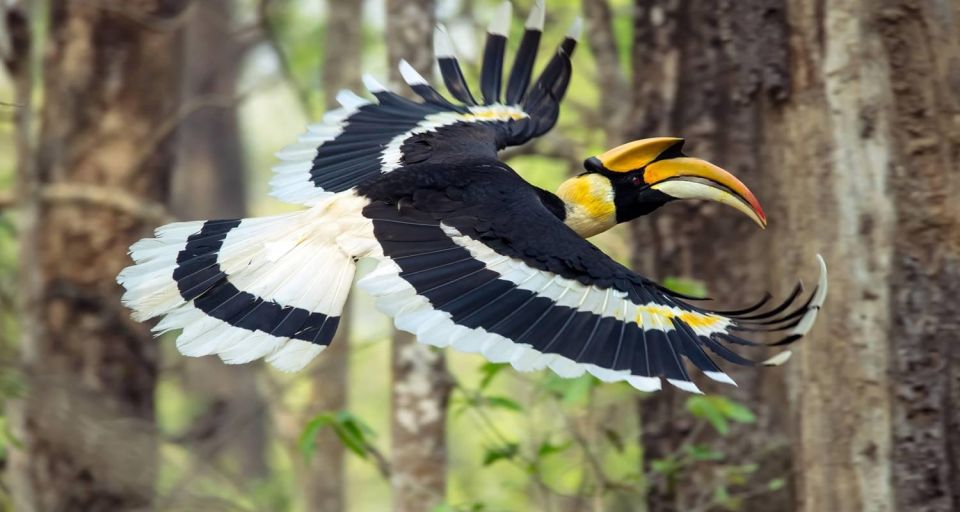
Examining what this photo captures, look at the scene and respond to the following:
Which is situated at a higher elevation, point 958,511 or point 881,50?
point 881,50

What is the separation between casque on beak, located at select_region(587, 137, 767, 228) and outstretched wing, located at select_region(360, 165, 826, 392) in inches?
16.2

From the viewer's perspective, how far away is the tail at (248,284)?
4.38 meters

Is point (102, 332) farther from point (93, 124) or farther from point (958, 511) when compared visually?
point (958, 511)

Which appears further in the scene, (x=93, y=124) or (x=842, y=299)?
(x=93, y=124)

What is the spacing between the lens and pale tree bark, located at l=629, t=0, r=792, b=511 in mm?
5621

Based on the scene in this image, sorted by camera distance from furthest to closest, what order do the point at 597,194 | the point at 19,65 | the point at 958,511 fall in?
the point at 19,65, the point at 597,194, the point at 958,511

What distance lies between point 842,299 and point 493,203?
1.28 metres

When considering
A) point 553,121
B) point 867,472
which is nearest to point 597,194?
point 553,121

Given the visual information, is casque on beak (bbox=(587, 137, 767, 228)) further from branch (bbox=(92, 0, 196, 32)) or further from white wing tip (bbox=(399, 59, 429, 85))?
branch (bbox=(92, 0, 196, 32))

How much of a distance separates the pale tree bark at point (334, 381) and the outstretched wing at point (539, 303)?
4.16 metres

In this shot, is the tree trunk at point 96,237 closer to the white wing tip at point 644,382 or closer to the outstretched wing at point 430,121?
the outstretched wing at point 430,121

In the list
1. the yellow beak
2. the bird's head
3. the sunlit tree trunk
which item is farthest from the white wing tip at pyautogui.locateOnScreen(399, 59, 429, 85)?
the sunlit tree trunk

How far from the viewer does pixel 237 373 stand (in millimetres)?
14648

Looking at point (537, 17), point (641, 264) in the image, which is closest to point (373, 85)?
point (537, 17)
